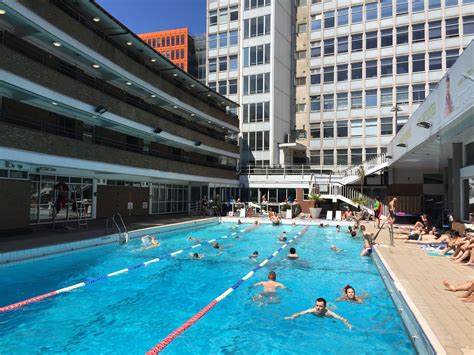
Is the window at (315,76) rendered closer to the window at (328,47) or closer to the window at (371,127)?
the window at (328,47)

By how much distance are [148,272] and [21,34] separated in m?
12.4

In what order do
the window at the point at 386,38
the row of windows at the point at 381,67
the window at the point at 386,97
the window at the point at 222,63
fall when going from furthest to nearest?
1. the window at the point at 222,63
2. the window at the point at 386,38
3. the window at the point at 386,97
4. the row of windows at the point at 381,67

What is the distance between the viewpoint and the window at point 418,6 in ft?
133

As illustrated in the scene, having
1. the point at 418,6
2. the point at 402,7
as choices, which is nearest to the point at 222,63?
the point at 402,7

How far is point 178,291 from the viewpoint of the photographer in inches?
403

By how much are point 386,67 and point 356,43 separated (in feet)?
15.6

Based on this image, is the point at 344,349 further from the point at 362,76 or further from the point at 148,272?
the point at 362,76

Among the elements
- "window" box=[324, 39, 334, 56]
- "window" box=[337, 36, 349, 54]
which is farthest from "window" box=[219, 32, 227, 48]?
"window" box=[337, 36, 349, 54]

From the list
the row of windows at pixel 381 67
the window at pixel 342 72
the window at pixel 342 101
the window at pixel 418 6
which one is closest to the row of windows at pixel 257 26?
the row of windows at pixel 381 67

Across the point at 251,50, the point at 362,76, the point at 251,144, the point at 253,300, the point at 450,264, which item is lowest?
the point at 253,300

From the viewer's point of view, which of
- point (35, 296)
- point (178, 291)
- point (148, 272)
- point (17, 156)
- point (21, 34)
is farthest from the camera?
point (21, 34)

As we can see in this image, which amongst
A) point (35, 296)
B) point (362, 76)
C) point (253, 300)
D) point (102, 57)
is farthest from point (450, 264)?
point (362, 76)

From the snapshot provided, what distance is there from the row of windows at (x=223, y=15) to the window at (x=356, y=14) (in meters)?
14.5

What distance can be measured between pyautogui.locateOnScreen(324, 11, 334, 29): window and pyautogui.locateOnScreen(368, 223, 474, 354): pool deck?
38.3 metres
